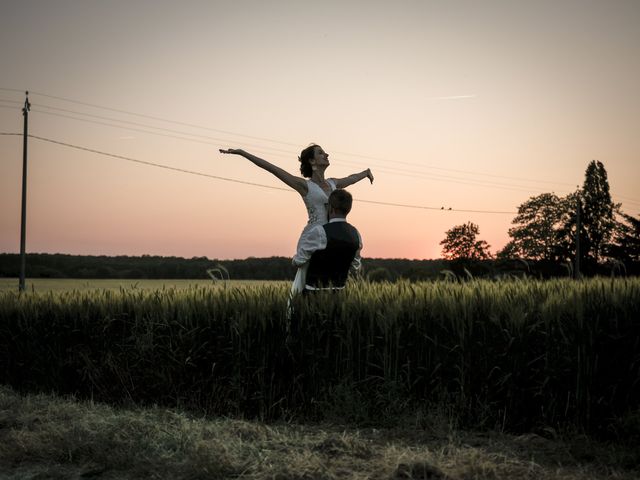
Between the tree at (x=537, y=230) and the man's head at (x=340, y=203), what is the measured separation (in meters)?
48.7

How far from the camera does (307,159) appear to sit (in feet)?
26.2

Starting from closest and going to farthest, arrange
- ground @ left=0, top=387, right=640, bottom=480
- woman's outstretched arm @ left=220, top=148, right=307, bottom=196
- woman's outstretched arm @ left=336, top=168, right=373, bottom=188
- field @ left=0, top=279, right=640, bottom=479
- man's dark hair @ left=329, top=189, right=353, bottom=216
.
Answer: ground @ left=0, top=387, right=640, bottom=480
field @ left=0, top=279, right=640, bottom=479
man's dark hair @ left=329, top=189, right=353, bottom=216
woman's outstretched arm @ left=220, top=148, right=307, bottom=196
woman's outstretched arm @ left=336, top=168, right=373, bottom=188

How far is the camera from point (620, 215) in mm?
53594

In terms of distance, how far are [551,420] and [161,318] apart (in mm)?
4525

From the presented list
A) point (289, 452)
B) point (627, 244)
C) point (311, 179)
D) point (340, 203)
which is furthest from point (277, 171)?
point (627, 244)

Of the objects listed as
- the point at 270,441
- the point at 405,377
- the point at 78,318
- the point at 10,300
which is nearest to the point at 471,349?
the point at 405,377

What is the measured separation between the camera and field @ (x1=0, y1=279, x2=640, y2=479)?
223 inches

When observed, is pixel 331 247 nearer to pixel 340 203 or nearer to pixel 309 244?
pixel 309 244

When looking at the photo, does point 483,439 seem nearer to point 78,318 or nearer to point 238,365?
point 238,365

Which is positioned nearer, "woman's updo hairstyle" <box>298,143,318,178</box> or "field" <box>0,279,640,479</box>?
"field" <box>0,279,640,479</box>

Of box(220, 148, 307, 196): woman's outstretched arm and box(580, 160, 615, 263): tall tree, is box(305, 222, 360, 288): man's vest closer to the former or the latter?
box(220, 148, 307, 196): woman's outstretched arm

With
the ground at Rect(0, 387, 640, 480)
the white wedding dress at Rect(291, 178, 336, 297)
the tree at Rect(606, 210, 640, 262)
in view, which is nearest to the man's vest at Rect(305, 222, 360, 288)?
the white wedding dress at Rect(291, 178, 336, 297)

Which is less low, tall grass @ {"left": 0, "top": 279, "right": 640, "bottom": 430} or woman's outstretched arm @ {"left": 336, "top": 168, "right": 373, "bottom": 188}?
woman's outstretched arm @ {"left": 336, "top": 168, "right": 373, "bottom": 188}

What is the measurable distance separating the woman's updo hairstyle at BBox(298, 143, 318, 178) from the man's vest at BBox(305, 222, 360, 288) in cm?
127
